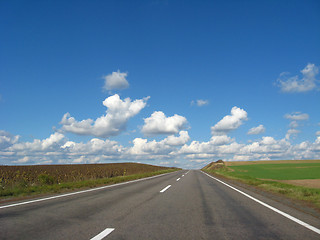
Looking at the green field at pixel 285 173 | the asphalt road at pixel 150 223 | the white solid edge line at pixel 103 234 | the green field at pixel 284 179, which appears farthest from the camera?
the green field at pixel 285 173

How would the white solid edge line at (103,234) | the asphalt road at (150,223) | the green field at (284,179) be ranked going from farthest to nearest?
the green field at (284,179), the asphalt road at (150,223), the white solid edge line at (103,234)

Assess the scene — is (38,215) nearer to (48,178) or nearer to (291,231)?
(291,231)

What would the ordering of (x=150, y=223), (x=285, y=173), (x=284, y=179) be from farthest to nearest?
(x=285, y=173) → (x=284, y=179) → (x=150, y=223)

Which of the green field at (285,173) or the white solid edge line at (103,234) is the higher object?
the white solid edge line at (103,234)

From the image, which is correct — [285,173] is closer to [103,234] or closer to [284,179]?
[284,179]

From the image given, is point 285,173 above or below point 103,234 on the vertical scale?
below

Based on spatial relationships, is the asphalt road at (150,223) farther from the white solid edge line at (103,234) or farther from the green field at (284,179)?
the green field at (284,179)

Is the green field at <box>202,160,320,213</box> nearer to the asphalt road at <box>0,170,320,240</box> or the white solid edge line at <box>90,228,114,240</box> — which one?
the asphalt road at <box>0,170,320,240</box>

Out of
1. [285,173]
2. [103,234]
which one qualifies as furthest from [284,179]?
[103,234]

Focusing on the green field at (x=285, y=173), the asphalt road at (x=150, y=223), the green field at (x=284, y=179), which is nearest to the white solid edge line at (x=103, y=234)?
the asphalt road at (x=150, y=223)

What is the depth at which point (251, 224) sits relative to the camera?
5.36 m

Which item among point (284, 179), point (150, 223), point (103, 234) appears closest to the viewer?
point (103, 234)

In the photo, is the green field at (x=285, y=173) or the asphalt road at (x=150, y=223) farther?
the green field at (x=285, y=173)

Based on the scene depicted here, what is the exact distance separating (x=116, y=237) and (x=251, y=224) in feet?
10.1
